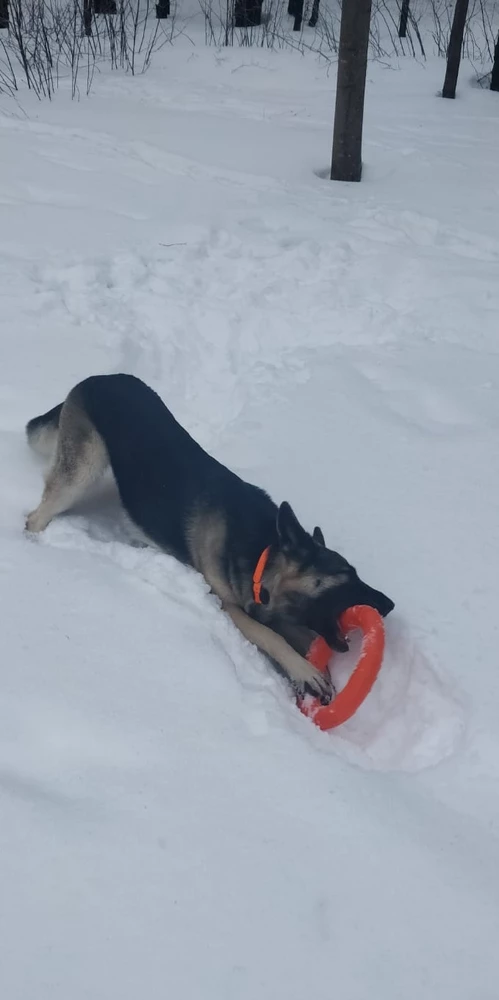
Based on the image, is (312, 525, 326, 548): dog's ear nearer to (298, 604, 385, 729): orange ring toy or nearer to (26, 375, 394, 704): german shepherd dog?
(26, 375, 394, 704): german shepherd dog

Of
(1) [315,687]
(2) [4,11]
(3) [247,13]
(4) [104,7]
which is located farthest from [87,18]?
(1) [315,687]

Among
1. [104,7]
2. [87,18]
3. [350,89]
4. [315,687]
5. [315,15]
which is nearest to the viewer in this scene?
[315,687]

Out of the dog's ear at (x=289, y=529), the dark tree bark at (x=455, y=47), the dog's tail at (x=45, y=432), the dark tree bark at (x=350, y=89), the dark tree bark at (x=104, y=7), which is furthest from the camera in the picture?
the dark tree bark at (x=104, y=7)

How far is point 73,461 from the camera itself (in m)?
4.20

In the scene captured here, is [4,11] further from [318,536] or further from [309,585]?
[309,585]

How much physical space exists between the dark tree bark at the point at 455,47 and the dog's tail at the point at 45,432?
8467 mm

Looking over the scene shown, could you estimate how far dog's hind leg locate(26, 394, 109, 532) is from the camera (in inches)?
163

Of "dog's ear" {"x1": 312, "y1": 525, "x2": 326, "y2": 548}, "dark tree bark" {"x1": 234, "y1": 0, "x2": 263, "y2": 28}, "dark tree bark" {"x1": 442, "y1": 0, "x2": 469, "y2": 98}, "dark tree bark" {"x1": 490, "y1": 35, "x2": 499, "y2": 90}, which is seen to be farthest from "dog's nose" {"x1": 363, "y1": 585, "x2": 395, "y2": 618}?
"dark tree bark" {"x1": 234, "y1": 0, "x2": 263, "y2": 28}

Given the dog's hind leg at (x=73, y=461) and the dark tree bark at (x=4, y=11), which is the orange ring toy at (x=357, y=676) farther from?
the dark tree bark at (x=4, y=11)

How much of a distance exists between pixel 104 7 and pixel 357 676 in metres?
14.5

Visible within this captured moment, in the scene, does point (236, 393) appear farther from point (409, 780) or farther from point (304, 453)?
point (409, 780)

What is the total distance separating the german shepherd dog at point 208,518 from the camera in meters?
3.59

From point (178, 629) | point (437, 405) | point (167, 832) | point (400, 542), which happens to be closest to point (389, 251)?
point (437, 405)

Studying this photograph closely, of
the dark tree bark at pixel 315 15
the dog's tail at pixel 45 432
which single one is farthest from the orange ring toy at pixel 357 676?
the dark tree bark at pixel 315 15
